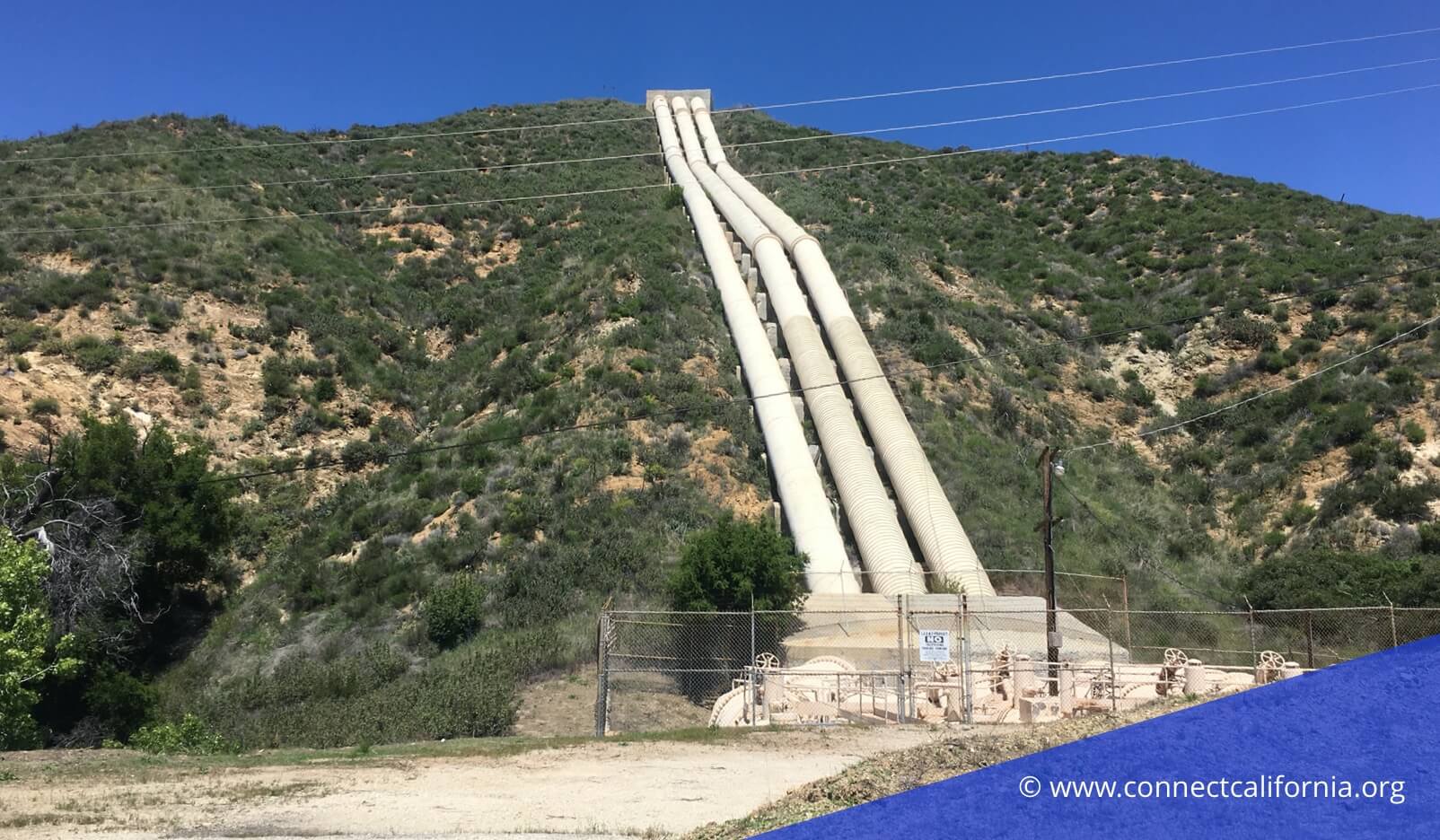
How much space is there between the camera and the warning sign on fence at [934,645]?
15758mm

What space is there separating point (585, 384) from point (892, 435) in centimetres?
1116

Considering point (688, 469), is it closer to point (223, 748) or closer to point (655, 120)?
point (223, 748)

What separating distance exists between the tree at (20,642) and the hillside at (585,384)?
397cm

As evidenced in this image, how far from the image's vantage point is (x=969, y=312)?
143ft

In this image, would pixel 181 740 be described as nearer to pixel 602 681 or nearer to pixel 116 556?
pixel 116 556

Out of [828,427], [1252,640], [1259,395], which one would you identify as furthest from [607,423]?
[1259,395]

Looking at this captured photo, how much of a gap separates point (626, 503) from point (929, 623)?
968 cm

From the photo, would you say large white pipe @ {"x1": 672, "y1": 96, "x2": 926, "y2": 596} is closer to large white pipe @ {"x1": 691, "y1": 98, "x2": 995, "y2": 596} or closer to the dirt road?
large white pipe @ {"x1": 691, "y1": 98, "x2": 995, "y2": 596}

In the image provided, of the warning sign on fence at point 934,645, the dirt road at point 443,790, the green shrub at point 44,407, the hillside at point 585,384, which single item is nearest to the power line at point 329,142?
the hillside at point 585,384

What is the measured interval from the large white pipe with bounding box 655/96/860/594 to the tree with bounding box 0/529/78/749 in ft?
55.3

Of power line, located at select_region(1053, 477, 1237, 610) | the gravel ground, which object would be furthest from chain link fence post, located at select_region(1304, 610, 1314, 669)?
the gravel ground

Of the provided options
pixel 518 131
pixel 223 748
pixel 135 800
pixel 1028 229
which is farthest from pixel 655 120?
pixel 135 800

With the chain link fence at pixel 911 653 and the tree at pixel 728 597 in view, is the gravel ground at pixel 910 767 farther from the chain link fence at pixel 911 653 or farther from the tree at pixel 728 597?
the tree at pixel 728 597

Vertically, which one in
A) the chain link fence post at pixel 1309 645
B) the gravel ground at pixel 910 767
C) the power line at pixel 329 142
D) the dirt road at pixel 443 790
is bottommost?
the dirt road at pixel 443 790
